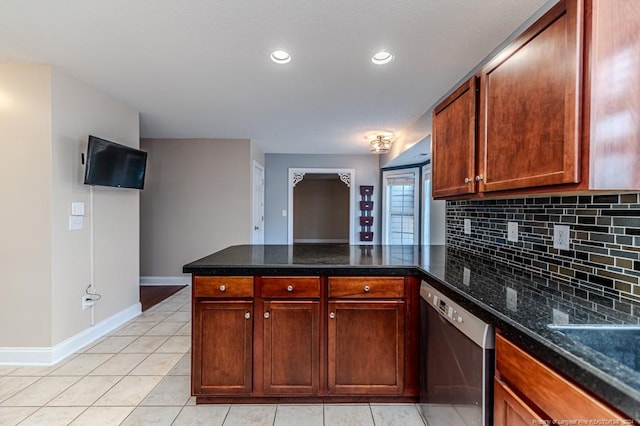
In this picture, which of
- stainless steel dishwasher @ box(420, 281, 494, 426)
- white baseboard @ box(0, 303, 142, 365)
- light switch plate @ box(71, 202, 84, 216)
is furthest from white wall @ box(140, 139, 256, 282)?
stainless steel dishwasher @ box(420, 281, 494, 426)

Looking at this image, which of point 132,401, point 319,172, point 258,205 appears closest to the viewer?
point 132,401

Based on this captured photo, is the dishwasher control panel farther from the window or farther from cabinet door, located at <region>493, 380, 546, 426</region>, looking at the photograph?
the window

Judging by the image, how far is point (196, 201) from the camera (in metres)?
5.07

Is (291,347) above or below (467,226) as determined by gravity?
below

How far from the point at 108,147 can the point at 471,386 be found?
3.33 meters

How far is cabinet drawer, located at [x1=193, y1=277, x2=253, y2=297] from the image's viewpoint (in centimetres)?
188

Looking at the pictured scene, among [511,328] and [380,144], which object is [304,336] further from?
[380,144]

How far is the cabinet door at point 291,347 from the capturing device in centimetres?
189

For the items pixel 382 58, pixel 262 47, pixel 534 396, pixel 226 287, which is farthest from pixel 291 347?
pixel 382 58

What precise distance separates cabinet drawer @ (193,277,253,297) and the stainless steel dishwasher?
99 centimetres

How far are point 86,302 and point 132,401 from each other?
131 centimetres

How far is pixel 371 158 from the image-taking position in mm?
6473

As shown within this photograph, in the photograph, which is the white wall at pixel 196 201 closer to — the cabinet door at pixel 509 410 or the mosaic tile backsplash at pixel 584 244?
the mosaic tile backsplash at pixel 584 244

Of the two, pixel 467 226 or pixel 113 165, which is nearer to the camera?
pixel 467 226
